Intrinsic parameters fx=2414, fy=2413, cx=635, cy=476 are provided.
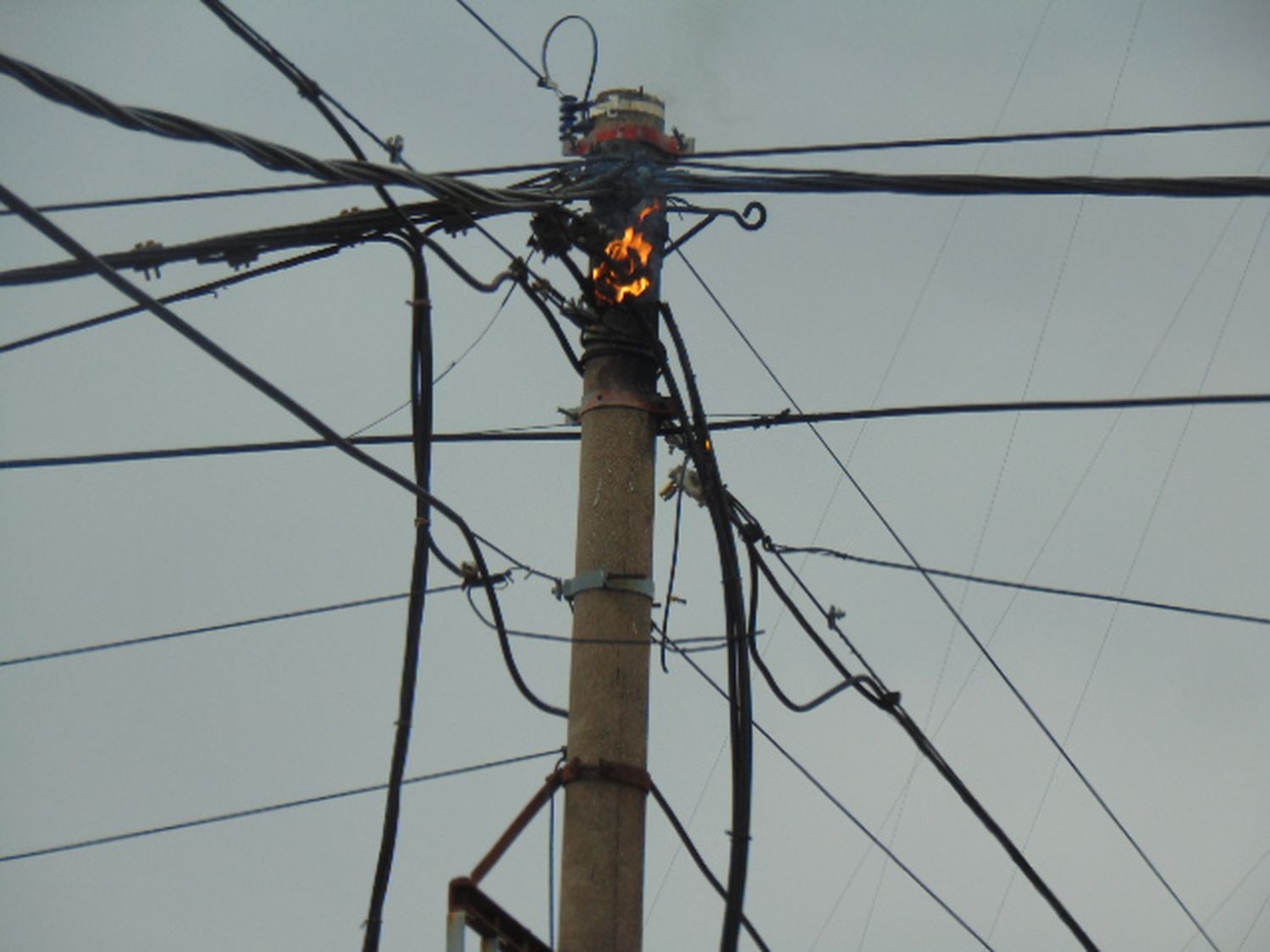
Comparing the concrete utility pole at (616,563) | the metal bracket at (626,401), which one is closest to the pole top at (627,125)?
the concrete utility pole at (616,563)

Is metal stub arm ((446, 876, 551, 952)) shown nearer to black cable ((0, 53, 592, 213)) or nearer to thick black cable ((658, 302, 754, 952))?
thick black cable ((658, 302, 754, 952))

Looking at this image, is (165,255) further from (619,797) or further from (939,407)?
(939,407)

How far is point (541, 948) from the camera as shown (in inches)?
354

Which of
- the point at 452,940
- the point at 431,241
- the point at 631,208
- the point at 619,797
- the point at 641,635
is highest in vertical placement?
the point at 631,208

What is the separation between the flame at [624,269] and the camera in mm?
10008

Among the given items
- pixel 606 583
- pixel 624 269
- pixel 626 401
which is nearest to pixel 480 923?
pixel 606 583

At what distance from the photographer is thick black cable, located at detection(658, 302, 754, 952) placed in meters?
8.89

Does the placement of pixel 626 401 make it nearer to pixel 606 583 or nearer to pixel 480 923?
pixel 606 583

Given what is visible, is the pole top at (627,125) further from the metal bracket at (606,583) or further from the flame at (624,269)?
the metal bracket at (606,583)

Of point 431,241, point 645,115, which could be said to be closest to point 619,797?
point 431,241

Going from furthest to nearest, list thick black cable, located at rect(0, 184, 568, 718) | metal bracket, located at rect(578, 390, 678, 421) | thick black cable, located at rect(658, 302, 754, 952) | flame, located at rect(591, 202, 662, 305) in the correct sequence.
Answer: flame, located at rect(591, 202, 662, 305), metal bracket, located at rect(578, 390, 678, 421), thick black cable, located at rect(658, 302, 754, 952), thick black cable, located at rect(0, 184, 568, 718)

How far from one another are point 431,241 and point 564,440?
2170 millimetres

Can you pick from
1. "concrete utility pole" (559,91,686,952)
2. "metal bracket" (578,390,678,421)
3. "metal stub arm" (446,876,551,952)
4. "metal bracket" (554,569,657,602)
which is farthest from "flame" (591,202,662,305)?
"metal stub arm" (446,876,551,952)

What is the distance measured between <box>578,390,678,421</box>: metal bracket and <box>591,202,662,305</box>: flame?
0.43 meters
